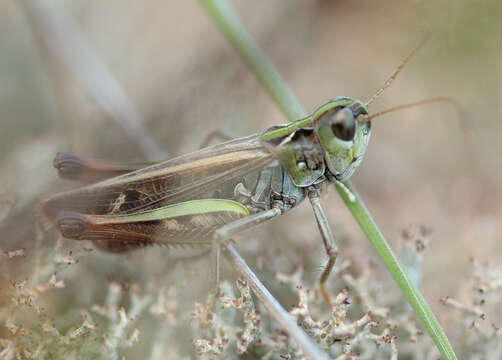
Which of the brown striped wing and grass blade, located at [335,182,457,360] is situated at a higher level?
the brown striped wing

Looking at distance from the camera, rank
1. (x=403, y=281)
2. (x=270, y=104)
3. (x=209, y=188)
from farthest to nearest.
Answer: (x=270, y=104)
(x=209, y=188)
(x=403, y=281)

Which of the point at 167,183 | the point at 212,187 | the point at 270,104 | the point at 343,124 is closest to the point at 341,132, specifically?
the point at 343,124

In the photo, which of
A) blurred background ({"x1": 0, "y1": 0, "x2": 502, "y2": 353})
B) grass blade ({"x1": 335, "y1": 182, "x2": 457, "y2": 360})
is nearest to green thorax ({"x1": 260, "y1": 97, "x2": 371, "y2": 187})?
grass blade ({"x1": 335, "y1": 182, "x2": 457, "y2": 360})

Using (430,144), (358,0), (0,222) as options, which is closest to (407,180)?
(430,144)

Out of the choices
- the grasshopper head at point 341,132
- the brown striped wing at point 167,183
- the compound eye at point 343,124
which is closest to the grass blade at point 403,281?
the grasshopper head at point 341,132

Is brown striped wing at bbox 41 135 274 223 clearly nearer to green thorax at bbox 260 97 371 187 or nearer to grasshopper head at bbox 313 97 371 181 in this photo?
green thorax at bbox 260 97 371 187

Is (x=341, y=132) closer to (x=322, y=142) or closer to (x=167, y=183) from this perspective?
(x=322, y=142)

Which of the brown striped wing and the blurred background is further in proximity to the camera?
the blurred background

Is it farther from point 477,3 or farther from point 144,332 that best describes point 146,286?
point 477,3
